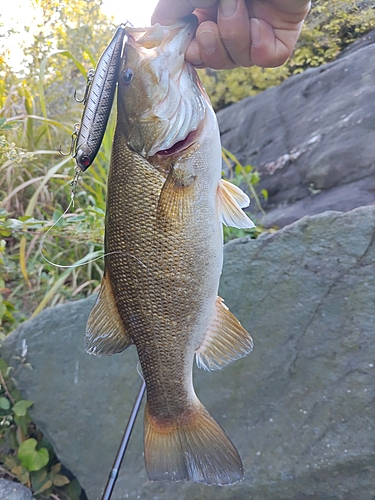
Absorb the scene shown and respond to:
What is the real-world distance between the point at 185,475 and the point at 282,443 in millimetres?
724

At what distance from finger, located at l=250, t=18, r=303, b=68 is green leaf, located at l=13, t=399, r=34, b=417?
192 centimetres

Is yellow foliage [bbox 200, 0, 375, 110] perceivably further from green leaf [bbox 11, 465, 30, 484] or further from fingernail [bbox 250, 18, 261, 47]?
green leaf [bbox 11, 465, 30, 484]

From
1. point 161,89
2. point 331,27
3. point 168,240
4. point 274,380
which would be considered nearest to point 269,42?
point 331,27

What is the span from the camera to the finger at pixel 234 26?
1223mm

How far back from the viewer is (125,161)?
3.98ft

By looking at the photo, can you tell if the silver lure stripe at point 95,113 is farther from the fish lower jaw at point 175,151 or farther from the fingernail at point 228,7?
the fingernail at point 228,7

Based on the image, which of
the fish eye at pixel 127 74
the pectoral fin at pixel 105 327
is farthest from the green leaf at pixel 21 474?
the fish eye at pixel 127 74

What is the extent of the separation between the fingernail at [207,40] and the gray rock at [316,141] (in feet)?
6.39

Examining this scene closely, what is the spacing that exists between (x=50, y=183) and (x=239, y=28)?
2.52 meters

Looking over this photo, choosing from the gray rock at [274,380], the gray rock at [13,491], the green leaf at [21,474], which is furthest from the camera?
the green leaf at [21,474]

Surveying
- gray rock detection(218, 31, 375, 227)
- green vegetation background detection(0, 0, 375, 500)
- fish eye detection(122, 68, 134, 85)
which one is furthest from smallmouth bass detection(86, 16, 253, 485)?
gray rock detection(218, 31, 375, 227)

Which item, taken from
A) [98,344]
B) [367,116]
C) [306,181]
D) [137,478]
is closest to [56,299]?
[137,478]

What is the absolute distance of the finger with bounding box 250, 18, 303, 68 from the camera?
4.37ft

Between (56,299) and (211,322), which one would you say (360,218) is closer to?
(211,322)
